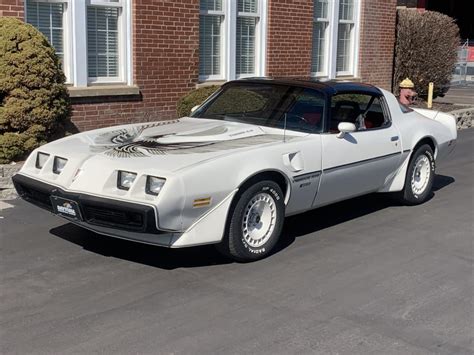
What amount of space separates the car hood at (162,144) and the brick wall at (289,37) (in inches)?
267

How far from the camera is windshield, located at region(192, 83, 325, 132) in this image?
6.40 meters

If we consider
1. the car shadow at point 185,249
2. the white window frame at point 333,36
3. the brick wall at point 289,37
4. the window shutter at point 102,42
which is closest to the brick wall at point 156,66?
the window shutter at point 102,42

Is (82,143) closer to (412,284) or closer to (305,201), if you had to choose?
(305,201)

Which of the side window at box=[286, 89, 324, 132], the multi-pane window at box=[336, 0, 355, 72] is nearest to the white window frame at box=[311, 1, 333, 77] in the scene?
the multi-pane window at box=[336, 0, 355, 72]

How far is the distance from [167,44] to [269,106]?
196 inches

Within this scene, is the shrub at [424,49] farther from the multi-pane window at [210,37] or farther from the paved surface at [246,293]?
the paved surface at [246,293]

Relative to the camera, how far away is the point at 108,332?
4168 mm

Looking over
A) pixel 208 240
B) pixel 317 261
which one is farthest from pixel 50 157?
pixel 317 261

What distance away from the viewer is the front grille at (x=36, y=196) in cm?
546

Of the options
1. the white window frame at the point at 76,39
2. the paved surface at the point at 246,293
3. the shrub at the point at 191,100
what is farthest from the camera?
the shrub at the point at 191,100

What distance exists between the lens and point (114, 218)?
5.00 m

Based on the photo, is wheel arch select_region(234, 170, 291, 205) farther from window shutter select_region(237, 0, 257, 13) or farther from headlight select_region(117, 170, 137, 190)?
window shutter select_region(237, 0, 257, 13)

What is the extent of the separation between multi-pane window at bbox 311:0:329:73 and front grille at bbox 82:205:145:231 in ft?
33.9

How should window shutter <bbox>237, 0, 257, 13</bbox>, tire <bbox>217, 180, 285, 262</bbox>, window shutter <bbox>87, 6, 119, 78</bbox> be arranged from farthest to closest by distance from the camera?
1. window shutter <bbox>237, 0, 257, 13</bbox>
2. window shutter <bbox>87, 6, 119, 78</bbox>
3. tire <bbox>217, 180, 285, 262</bbox>
